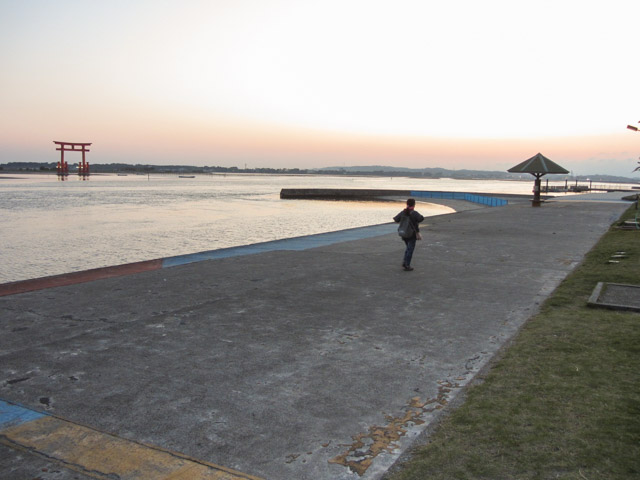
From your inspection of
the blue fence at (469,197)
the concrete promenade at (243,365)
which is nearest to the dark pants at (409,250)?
the concrete promenade at (243,365)

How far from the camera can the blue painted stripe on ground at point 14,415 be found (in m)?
3.64

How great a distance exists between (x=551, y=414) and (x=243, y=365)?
2755 mm

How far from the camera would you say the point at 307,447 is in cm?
334

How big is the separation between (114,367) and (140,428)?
1.31 m

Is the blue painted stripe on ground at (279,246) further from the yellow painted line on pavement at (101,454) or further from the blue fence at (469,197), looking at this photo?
the blue fence at (469,197)

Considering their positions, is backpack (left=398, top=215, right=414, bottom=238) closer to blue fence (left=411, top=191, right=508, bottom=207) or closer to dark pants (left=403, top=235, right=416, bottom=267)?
dark pants (left=403, top=235, right=416, bottom=267)

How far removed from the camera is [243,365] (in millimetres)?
4789

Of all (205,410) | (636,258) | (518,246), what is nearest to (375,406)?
(205,410)

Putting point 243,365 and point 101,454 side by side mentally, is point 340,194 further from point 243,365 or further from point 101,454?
point 101,454

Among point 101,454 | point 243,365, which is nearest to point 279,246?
point 243,365

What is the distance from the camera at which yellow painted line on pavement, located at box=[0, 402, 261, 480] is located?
3.04 m

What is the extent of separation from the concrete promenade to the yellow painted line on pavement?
12 millimetres

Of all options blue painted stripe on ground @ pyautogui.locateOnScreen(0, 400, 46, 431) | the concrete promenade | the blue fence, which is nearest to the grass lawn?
the concrete promenade

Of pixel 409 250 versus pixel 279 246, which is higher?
pixel 409 250
